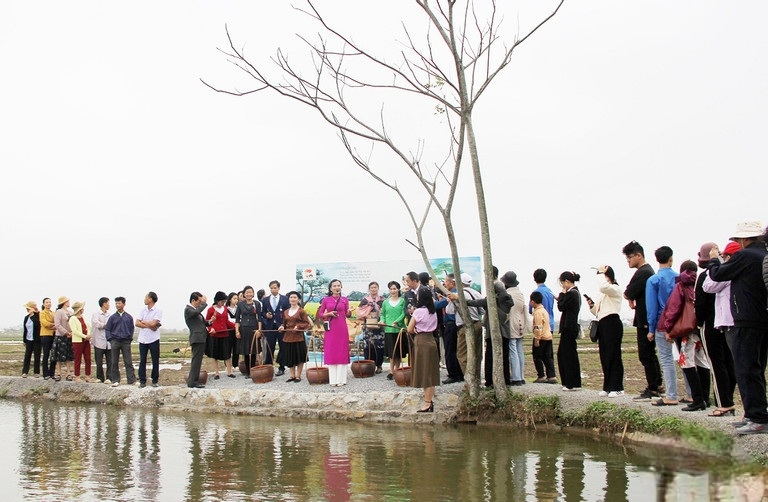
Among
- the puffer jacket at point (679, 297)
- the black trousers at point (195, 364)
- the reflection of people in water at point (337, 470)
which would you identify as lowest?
the reflection of people in water at point (337, 470)

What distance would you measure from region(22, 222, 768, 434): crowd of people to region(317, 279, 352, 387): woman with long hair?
2cm

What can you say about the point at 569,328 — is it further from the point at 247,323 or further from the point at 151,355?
the point at 151,355

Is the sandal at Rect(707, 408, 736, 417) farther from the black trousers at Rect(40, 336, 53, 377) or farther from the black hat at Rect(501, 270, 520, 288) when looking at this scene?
the black trousers at Rect(40, 336, 53, 377)

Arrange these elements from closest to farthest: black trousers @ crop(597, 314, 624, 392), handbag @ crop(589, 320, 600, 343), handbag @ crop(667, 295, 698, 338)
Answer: handbag @ crop(667, 295, 698, 338), black trousers @ crop(597, 314, 624, 392), handbag @ crop(589, 320, 600, 343)

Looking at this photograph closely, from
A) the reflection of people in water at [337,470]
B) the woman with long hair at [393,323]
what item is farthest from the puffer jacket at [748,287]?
the woman with long hair at [393,323]

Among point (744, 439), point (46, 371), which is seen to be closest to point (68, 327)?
point (46, 371)

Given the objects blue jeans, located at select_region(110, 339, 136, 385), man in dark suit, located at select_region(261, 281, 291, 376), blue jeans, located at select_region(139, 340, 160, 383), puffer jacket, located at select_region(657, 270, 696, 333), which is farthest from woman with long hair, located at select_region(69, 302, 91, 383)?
puffer jacket, located at select_region(657, 270, 696, 333)

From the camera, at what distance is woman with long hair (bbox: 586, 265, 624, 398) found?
31.4 ft

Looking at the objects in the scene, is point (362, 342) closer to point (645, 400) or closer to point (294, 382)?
point (294, 382)

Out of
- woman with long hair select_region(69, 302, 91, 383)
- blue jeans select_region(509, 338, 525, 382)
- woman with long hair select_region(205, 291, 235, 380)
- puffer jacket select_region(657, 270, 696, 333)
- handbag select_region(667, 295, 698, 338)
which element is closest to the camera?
handbag select_region(667, 295, 698, 338)

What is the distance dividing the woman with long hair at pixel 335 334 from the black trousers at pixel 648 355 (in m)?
5.04

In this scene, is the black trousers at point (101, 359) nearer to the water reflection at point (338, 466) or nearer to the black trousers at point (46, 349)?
the black trousers at point (46, 349)

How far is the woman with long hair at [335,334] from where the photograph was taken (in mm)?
12359

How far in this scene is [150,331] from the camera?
13523 mm
